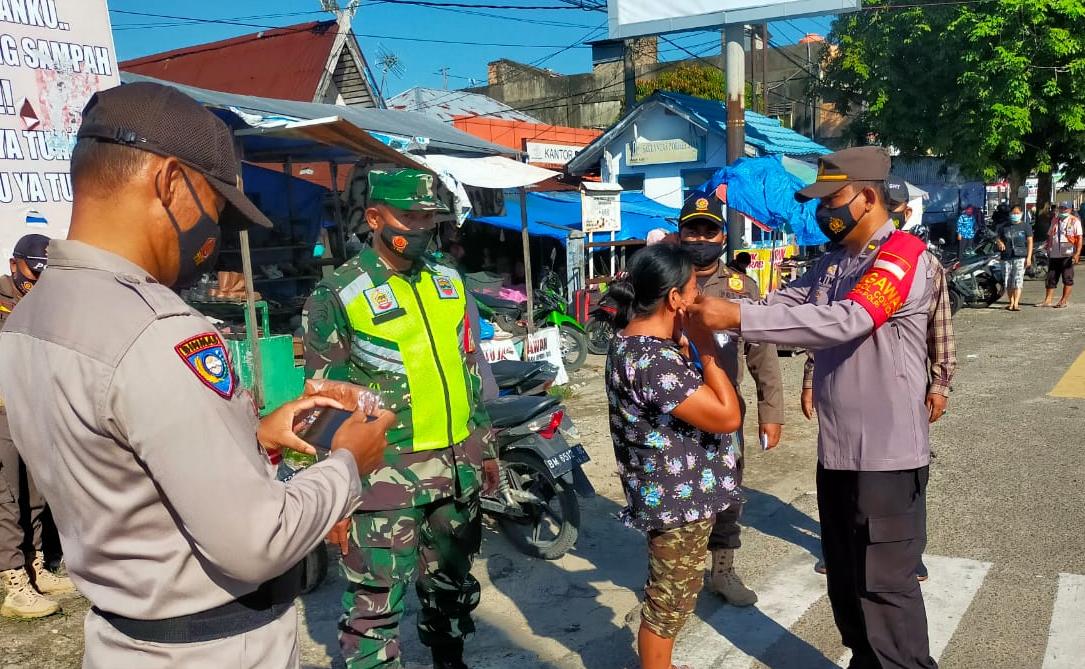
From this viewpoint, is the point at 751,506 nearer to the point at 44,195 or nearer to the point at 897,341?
the point at 897,341

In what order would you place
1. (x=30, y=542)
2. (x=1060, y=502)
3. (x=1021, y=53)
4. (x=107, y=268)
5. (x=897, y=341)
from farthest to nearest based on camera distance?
1. (x=1021, y=53)
2. (x=1060, y=502)
3. (x=30, y=542)
4. (x=897, y=341)
5. (x=107, y=268)

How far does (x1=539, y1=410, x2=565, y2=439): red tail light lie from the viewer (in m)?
4.80

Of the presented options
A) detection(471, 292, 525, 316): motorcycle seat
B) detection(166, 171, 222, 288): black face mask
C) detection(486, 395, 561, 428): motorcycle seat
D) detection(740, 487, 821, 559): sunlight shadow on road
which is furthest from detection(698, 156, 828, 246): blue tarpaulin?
detection(166, 171, 222, 288): black face mask

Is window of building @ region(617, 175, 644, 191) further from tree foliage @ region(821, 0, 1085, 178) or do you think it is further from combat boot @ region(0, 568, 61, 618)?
combat boot @ region(0, 568, 61, 618)

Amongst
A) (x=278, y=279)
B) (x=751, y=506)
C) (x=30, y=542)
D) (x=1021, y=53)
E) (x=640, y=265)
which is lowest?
(x=751, y=506)

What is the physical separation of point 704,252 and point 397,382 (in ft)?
5.74

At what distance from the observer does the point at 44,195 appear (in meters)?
4.46

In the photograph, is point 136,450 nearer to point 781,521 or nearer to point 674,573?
point 674,573

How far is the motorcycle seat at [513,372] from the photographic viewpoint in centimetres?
561

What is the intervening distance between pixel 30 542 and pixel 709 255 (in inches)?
153

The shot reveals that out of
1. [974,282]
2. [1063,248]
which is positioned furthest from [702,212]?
[1063,248]

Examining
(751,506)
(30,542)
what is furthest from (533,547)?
(30,542)

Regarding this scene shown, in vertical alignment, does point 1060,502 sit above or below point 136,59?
below

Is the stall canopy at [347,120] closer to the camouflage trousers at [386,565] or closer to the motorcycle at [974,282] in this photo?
the camouflage trousers at [386,565]
